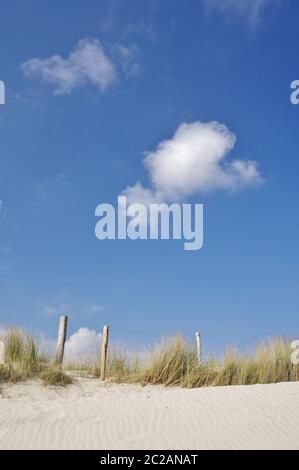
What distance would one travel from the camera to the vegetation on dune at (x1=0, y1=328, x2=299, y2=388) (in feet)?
44.1

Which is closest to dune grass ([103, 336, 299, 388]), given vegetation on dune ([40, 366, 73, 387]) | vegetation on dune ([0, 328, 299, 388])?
vegetation on dune ([0, 328, 299, 388])

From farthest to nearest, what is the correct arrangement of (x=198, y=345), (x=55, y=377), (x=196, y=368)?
(x=198, y=345) → (x=196, y=368) → (x=55, y=377)

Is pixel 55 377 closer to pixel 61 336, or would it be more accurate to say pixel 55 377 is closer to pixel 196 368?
pixel 61 336

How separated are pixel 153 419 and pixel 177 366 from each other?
16.4 ft

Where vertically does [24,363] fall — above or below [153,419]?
above

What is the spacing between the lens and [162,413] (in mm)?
9531

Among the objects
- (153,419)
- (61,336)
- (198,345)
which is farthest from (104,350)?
(153,419)

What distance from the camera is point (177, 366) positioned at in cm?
1406

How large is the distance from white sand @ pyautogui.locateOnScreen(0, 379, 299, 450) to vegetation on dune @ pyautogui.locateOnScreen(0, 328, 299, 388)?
4.84 feet

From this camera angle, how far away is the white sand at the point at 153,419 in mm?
7945

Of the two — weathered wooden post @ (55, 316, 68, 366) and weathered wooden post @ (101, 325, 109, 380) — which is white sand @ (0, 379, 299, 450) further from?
weathered wooden post @ (101, 325, 109, 380)

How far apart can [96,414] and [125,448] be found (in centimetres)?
190

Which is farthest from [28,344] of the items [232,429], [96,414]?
[232,429]
